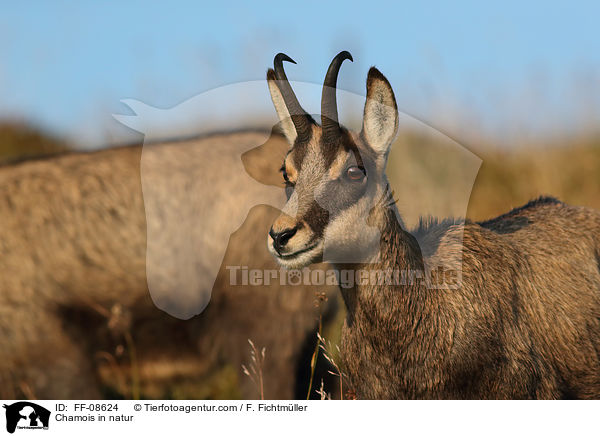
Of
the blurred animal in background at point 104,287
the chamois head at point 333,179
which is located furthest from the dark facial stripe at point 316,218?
the blurred animal in background at point 104,287

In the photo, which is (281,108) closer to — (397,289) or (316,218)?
(316,218)

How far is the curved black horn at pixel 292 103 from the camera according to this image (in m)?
4.64

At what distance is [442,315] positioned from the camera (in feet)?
15.2

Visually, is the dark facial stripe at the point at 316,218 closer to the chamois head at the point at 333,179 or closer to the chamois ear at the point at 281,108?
the chamois head at the point at 333,179

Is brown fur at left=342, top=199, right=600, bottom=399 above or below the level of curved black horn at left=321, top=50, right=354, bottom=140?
below

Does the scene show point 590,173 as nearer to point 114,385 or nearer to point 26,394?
point 114,385

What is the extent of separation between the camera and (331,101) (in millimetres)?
4480

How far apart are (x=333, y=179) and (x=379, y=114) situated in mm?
503

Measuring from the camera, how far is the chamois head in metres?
4.29

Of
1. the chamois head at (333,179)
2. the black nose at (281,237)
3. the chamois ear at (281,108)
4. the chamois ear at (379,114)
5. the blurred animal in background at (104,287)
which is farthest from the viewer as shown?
the blurred animal in background at (104,287)

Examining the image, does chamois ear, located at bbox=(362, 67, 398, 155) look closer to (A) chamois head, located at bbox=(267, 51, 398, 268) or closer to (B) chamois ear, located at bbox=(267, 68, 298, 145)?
(A) chamois head, located at bbox=(267, 51, 398, 268)
